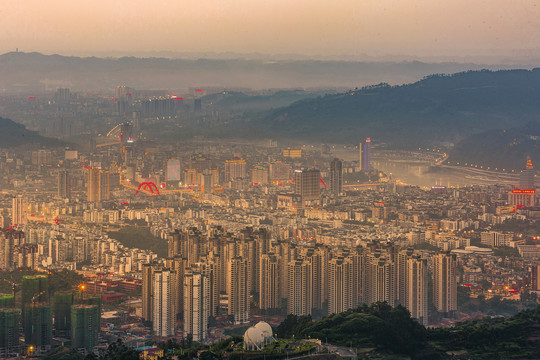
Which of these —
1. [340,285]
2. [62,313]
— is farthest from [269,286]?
[62,313]

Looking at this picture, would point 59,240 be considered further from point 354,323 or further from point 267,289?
point 354,323

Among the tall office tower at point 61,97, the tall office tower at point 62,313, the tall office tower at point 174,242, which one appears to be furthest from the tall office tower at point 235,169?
the tall office tower at point 62,313

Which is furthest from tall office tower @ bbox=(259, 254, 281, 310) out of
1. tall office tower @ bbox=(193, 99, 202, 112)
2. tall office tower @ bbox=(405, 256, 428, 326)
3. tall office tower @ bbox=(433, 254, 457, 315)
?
tall office tower @ bbox=(193, 99, 202, 112)

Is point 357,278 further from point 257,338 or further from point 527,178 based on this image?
point 527,178

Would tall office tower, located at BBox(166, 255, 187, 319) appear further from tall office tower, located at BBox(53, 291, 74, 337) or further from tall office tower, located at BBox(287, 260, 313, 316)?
tall office tower, located at BBox(287, 260, 313, 316)

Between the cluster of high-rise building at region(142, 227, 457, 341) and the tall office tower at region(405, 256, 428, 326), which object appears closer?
the cluster of high-rise building at region(142, 227, 457, 341)
